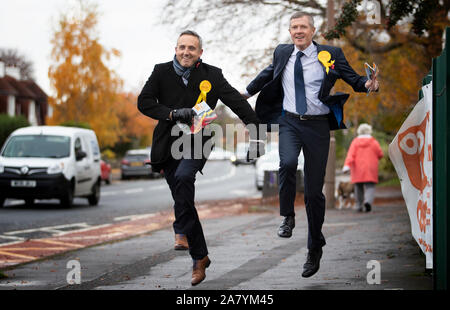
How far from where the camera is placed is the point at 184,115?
6.19 metres

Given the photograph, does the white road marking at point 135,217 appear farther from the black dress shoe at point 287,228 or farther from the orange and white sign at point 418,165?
the orange and white sign at point 418,165

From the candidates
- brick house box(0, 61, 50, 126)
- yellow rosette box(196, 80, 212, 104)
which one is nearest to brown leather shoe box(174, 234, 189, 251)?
yellow rosette box(196, 80, 212, 104)

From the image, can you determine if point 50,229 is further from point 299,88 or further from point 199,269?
point 299,88

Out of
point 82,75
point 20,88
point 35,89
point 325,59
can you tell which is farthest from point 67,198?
point 35,89

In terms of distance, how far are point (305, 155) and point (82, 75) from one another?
40.6 meters

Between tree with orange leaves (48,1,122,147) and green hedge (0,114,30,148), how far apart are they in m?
5.99

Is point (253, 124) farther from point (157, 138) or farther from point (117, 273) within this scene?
point (117, 273)

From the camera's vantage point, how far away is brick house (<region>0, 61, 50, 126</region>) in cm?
6862

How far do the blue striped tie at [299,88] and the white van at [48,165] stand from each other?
43.4ft

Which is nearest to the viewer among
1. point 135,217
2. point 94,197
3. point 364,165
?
point 364,165
